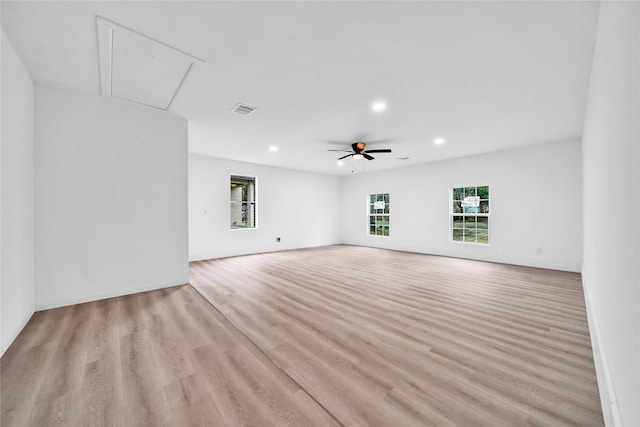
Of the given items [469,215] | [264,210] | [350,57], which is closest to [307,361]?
[350,57]

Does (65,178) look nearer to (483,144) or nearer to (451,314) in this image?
(451,314)

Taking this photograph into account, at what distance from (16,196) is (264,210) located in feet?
17.5

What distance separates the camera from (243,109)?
3516 millimetres

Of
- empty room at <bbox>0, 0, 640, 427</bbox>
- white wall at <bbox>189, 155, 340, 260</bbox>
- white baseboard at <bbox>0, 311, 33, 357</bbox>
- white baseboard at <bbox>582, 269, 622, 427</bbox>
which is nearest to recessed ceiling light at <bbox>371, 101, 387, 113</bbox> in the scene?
empty room at <bbox>0, 0, 640, 427</bbox>

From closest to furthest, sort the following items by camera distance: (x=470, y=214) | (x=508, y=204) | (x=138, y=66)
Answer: (x=138, y=66) → (x=508, y=204) → (x=470, y=214)

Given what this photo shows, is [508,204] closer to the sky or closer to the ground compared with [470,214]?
closer to the sky

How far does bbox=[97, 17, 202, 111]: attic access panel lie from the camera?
2123 mm

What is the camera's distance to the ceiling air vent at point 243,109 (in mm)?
3422

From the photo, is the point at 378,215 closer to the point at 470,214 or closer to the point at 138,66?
the point at 470,214

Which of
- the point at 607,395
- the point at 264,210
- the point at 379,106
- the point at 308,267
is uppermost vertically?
the point at 379,106

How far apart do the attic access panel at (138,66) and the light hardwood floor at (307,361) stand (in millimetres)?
2666

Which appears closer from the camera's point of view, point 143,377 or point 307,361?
point 143,377

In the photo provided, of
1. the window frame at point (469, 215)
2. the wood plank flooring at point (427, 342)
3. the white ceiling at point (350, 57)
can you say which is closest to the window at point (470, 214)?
the window frame at point (469, 215)

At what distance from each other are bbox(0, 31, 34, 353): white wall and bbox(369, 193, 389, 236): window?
7.83 meters
